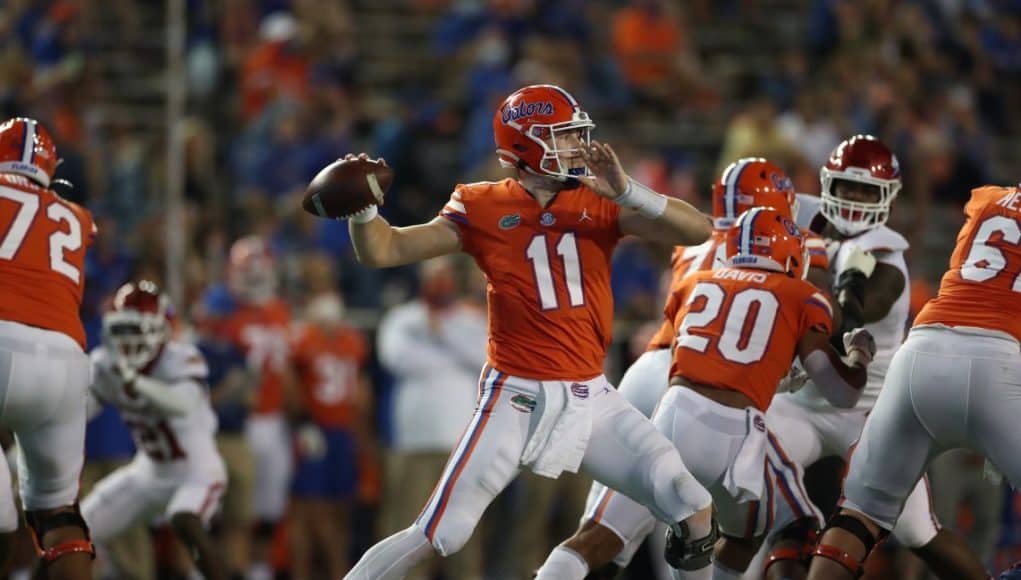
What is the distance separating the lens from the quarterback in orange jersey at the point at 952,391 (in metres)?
5.55

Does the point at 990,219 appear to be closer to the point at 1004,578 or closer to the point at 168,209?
the point at 1004,578

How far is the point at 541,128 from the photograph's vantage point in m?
5.77

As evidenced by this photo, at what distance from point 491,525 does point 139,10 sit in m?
4.79

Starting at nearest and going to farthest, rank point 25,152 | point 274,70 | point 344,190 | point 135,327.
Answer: point 344,190, point 25,152, point 135,327, point 274,70

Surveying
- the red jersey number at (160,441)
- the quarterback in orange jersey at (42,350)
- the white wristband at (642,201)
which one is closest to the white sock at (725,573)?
the white wristband at (642,201)

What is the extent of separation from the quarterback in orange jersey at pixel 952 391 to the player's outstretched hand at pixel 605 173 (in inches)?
46.1

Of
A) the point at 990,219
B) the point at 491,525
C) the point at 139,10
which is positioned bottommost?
the point at 491,525

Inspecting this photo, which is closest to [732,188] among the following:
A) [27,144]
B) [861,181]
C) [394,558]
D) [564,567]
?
[861,181]

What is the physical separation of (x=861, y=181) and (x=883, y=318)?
55cm

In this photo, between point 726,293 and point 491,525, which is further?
point 491,525

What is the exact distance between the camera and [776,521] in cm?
649

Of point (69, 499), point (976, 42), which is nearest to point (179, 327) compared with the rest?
point (69, 499)

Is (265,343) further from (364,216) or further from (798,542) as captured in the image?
(364,216)

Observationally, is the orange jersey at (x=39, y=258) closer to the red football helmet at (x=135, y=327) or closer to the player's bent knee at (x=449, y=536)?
the red football helmet at (x=135, y=327)
